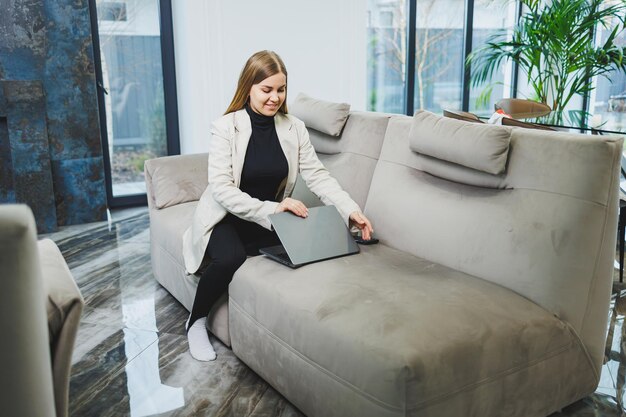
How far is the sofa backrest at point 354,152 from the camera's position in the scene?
2637 mm

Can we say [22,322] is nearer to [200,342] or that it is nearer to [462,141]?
[200,342]

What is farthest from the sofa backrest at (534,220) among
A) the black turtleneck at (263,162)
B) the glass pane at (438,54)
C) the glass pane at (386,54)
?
the glass pane at (438,54)

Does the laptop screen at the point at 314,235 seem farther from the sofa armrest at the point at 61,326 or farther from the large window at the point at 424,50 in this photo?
the large window at the point at 424,50

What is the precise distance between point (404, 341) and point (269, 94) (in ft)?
3.78

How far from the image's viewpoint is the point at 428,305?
1.74 m

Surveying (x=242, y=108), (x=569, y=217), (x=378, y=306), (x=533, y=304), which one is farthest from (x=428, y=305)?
(x=242, y=108)

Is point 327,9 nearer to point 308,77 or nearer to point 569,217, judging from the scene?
point 308,77

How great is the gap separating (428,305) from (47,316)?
1.02 m

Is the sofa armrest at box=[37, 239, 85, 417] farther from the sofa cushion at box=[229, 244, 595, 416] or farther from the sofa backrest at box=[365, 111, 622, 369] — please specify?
the sofa backrest at box=[365, 111, 622, 369]

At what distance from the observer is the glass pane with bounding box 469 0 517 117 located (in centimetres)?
577

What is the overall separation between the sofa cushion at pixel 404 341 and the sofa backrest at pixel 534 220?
0.24ft

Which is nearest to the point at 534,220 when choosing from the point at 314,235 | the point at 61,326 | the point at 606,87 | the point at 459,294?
the point at 459,294

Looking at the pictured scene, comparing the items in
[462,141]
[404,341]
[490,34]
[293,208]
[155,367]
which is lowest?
[155,367]

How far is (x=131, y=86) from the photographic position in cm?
444
